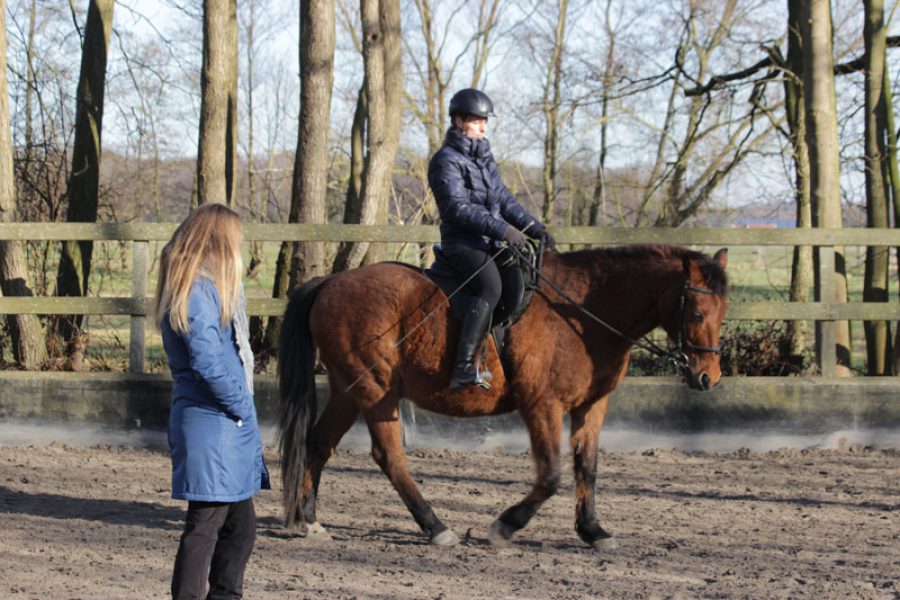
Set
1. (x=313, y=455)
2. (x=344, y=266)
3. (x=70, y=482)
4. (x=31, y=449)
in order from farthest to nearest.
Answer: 1. (x=344, y=266)
2. (x=31, y=449)
3. (x=70, y=482)
4. (x=313, y=455)

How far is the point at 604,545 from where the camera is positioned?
224 inches

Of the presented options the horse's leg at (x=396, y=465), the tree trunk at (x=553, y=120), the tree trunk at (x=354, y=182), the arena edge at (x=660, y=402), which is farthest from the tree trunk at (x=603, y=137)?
the horse's leg at (x=396, y=465)

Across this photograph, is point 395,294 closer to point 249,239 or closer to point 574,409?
point 574,409

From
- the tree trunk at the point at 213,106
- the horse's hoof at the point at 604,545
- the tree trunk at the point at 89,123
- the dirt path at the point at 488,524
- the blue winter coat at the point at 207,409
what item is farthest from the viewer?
the tree trunk at the point at 89,123

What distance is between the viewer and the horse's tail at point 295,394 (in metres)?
6.03

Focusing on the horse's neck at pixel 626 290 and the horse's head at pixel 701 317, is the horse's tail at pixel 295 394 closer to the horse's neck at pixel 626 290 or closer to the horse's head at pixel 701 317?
the horse's neck at pixel 626 290

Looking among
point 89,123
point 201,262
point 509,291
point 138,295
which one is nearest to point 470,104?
point 509,291

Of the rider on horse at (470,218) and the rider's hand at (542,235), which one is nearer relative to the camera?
the rider on horse at (470,218)

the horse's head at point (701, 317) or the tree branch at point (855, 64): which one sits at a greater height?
the tree branch at point (855, 64)

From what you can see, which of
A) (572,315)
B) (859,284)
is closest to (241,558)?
(572,315)

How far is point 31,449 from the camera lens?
859cm

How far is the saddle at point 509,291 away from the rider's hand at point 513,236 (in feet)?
0.44

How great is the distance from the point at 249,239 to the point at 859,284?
80.3 feet

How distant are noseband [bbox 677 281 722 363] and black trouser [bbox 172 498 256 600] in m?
2.67
